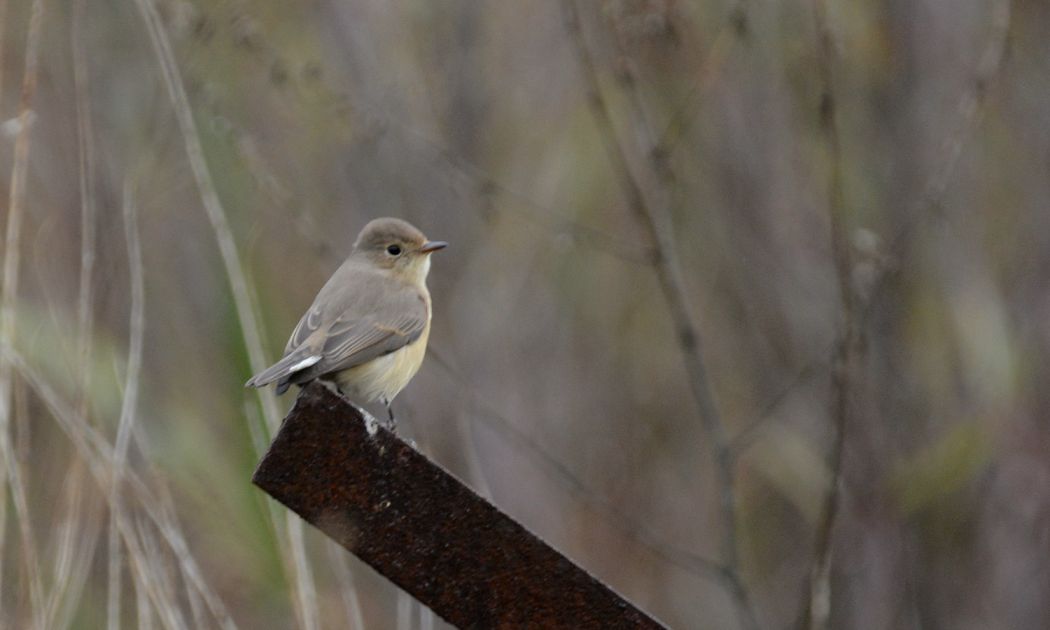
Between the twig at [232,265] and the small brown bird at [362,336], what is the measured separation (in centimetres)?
10

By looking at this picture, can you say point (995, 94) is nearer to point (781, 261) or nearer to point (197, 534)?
point (781, 261)

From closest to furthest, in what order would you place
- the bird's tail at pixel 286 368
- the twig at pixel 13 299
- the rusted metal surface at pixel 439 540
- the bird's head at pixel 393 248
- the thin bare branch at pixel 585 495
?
the rusted metal surface at pixel 439 540
the twig at pixel 13 299
the bird's tail at pixel 286 368
the thin bare branch at pixel 585 495
the bird's head at pixel 393 248

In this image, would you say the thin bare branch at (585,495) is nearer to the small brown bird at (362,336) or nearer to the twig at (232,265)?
the small brown bird at (362,336)

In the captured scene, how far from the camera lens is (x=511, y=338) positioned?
19.9 feet

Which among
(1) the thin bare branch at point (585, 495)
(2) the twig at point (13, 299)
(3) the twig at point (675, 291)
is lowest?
(1) the thin bare branch at point (585, 495)

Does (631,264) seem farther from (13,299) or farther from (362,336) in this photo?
(13,299)

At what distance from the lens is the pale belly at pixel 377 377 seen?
378 cm

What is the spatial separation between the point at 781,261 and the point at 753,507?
4.30 ft

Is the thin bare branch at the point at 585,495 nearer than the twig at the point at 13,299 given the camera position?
No

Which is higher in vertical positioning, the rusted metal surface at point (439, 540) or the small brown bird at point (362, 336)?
the rusted metal surface at point (439, 540)

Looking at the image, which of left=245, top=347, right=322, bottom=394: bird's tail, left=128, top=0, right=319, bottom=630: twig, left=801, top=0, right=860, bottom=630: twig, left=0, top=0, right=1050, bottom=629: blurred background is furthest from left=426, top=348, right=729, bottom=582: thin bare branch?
left=128, top=0, right=319, bottom=630: twig

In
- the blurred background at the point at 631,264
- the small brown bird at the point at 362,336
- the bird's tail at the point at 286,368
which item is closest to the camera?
the bird's tail at the point at 286,368

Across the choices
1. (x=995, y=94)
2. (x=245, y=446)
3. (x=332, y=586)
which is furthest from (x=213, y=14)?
(x=995, y=94)

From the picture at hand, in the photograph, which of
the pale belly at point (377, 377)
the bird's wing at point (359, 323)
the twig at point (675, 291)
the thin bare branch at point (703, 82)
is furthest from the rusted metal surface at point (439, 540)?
the thin bare branch at point (703, 82)
